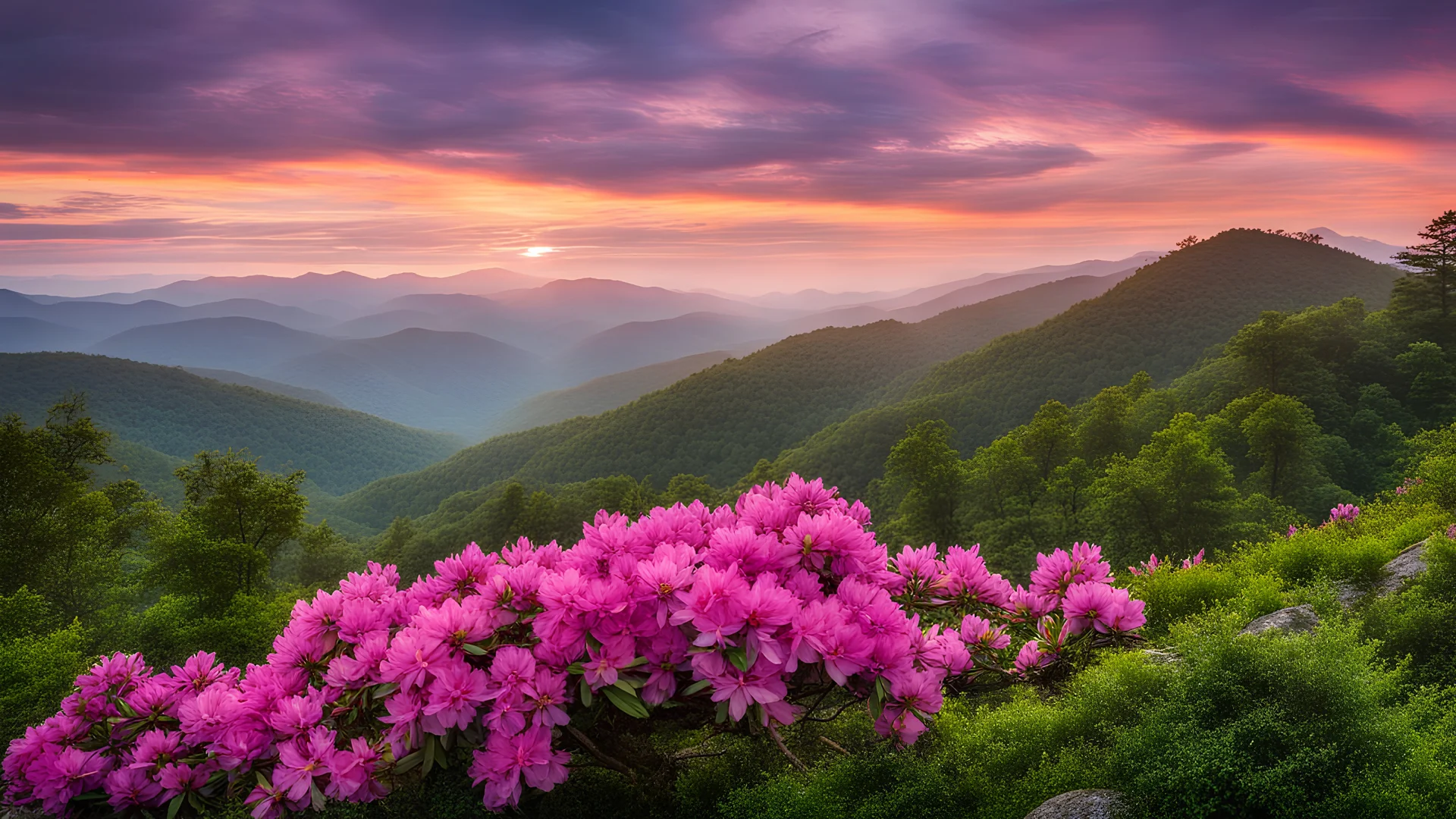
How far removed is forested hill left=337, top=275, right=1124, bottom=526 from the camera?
7988cm

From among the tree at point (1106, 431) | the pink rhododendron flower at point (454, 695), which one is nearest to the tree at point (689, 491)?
the tree at point (1106, 431)

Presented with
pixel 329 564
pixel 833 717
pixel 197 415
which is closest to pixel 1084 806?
pixel 833 717

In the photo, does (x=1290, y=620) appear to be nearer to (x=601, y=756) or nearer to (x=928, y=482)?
(x=601, y=756)

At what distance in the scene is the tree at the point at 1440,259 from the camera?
3772 cm

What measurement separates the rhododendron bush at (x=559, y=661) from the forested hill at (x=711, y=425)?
69260 mm

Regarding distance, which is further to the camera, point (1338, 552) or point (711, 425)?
point (711, 425)

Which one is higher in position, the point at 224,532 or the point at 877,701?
the point at 877,701

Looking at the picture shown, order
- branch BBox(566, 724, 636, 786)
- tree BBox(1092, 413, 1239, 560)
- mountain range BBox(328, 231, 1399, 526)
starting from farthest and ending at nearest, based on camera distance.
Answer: mountain range BBox(328, 231, 1399, 526), tree BBox(1092, 413, 1239, 560), branch BBox(566, 724, 636, 786)

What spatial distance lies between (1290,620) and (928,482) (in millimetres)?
26910

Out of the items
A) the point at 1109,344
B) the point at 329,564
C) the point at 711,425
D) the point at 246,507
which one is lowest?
the point at 329,564

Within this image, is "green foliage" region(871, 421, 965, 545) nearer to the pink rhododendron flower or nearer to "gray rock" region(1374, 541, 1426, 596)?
"gray rock" region(1374, 541, 1426, 596)

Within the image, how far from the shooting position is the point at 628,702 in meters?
2.52

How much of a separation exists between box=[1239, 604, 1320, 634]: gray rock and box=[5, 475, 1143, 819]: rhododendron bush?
1.05m

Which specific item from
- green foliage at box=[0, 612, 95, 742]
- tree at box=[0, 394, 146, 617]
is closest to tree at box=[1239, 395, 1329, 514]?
green foliage at box=[0, 612, 95, 742]
